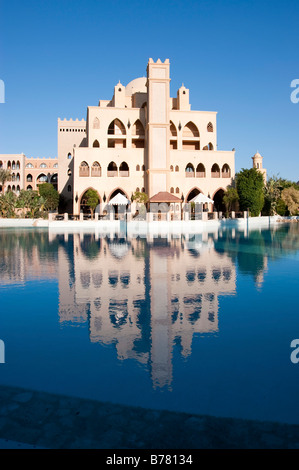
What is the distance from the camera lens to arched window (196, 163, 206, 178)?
43.1m

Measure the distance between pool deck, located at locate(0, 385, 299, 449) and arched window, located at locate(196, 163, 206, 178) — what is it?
40.5 meters

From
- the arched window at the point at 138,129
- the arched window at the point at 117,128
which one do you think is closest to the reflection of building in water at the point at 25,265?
the arched window at the point at 117,128

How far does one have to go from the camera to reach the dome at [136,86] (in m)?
47.1

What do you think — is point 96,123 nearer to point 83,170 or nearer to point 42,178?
point 83,170

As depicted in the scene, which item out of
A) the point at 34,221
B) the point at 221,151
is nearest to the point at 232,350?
the point at 34,221

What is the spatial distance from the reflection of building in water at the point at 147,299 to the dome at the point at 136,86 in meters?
37.1

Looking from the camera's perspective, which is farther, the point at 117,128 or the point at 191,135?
the point at 191,135

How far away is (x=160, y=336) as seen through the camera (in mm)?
5750

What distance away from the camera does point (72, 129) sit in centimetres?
5684

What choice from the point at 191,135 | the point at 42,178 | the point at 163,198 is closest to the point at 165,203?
the point at 163,198

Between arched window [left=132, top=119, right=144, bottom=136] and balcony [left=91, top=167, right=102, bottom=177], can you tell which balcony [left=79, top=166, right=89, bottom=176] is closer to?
balcony [left=91, top=167, right=102, bottom=177]

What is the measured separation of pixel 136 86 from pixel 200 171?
13179 mm

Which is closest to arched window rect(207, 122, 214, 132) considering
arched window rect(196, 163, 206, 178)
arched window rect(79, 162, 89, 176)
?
arched window rect(196, 163, 206, 178)
